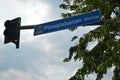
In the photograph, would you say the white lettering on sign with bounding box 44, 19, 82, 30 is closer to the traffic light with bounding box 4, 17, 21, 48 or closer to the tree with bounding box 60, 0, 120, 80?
the traffic light with bounding box 4, 17, 21, 48

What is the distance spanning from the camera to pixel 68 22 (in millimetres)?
10648

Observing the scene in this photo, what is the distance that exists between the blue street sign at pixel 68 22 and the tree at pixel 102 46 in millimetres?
6152

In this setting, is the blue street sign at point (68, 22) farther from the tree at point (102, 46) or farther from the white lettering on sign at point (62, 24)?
the tree at point (102, 46)

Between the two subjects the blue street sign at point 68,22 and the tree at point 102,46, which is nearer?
the blue street sign at point 68,22

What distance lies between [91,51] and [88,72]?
1116 mm

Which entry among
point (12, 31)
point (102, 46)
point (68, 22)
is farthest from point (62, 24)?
point (102, 46)

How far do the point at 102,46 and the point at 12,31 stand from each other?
10.0m

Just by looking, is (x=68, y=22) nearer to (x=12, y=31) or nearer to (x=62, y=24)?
(x=62, y=24)

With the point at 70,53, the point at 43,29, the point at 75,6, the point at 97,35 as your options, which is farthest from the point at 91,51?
the point at 43,29

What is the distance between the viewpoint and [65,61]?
22562mm

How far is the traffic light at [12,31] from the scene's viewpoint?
1046cm

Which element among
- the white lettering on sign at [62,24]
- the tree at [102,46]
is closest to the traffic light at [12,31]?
the white lettering on sign at [62,24]

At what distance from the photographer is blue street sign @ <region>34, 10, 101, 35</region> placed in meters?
10.2

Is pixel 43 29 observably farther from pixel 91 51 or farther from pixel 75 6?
pixel 75 6
